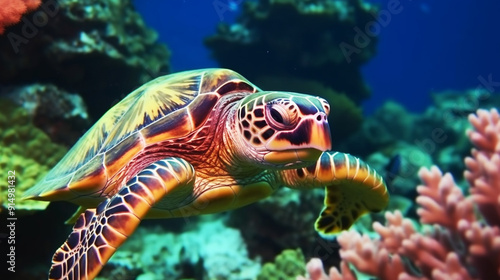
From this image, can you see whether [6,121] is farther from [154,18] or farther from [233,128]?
[154,18]

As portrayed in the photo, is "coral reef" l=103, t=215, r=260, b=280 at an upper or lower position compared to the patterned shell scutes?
lower

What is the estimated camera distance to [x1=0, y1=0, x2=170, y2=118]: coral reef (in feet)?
13.6

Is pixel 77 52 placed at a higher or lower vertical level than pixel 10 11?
lower

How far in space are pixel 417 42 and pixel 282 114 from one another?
62153mm

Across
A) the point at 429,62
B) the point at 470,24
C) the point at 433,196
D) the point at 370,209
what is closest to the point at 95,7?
the point at 370,209

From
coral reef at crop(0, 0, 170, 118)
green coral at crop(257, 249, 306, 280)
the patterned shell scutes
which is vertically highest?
coral reef at crop(0, 0, 170, 118)

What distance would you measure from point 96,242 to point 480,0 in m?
46.2

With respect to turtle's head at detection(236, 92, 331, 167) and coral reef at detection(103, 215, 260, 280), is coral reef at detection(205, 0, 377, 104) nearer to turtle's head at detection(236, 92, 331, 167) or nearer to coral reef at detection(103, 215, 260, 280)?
coral reef at detection(103, 215, 260, 280)

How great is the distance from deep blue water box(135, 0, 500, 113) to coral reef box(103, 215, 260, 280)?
31.4 m

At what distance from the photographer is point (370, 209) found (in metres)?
3.30

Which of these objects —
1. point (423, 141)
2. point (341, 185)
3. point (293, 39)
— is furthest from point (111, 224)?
point (423, 141)

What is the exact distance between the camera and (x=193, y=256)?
4.38 meters

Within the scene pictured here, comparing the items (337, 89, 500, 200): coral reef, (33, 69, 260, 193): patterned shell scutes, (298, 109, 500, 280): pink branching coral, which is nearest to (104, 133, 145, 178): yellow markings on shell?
(33, 69, 260, 193): patterned shell scutes

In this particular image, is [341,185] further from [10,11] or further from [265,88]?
[265,88]
